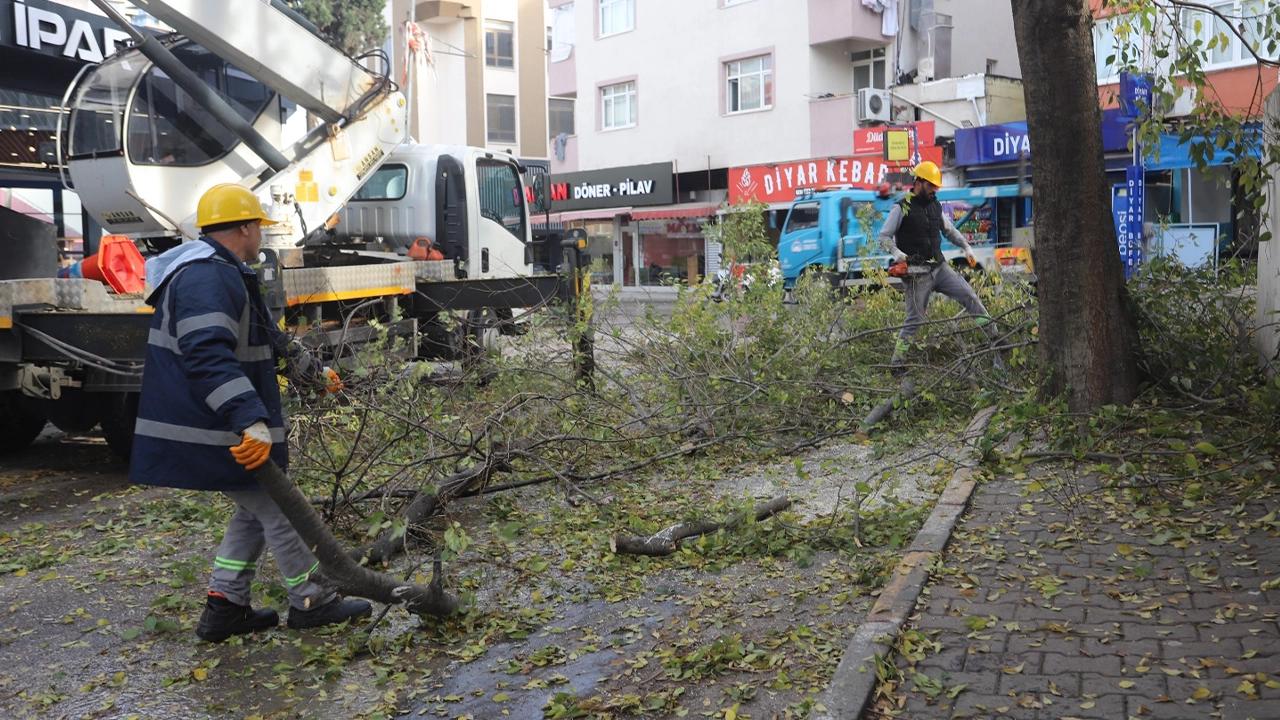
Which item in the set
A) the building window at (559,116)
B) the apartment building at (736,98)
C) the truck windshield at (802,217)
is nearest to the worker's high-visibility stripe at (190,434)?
the truck windshield at (802,217)

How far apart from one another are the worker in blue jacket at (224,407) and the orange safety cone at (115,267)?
13.9 ft

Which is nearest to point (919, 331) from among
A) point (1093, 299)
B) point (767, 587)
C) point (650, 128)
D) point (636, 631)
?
point (1093, 299)

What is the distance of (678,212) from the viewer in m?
34.9

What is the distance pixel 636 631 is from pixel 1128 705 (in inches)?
74.8

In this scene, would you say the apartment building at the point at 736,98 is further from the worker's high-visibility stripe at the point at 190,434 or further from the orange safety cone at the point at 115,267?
the worker's high-visibility stripe at the point at 190,434

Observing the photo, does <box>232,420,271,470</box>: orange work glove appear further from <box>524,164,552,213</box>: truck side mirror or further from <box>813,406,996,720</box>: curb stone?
<box>524,164,552,213</box>: truck side mirror

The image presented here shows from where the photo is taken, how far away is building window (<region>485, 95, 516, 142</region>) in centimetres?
4709

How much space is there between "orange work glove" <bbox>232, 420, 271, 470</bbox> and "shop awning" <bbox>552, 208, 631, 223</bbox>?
33.2 m

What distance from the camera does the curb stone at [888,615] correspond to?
3807 millimetres

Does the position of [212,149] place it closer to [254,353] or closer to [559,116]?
[254,353]

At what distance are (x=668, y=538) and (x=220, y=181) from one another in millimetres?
5801

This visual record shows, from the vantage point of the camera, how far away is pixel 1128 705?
3.66 m

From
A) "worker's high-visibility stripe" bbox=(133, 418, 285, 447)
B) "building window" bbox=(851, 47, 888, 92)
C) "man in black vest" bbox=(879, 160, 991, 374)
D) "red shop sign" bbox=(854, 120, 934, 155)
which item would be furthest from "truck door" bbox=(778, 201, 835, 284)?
"worker's high-visibility stripe" bbox=(133, 418, 285, 447)

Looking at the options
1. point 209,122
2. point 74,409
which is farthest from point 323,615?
point 209,122
